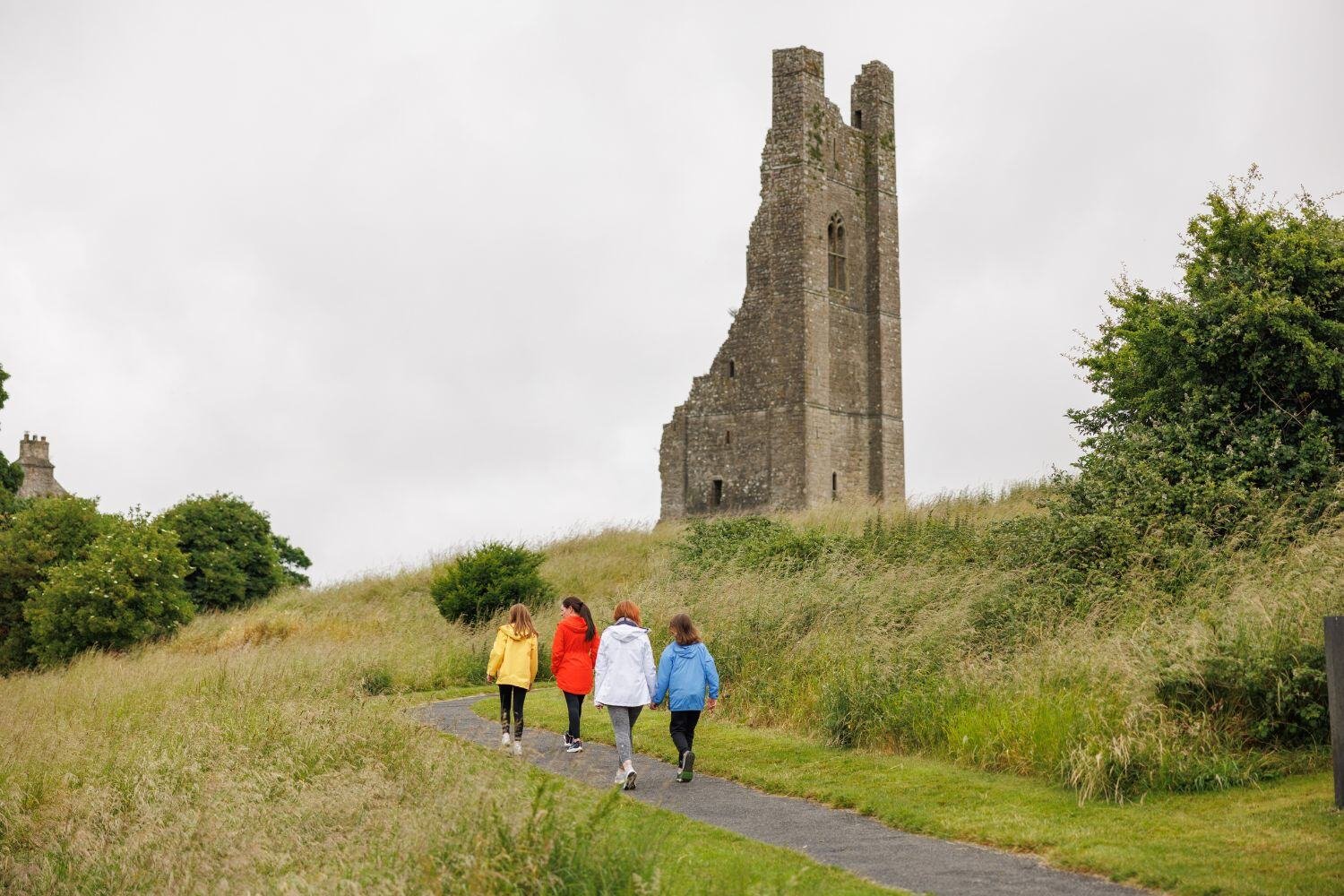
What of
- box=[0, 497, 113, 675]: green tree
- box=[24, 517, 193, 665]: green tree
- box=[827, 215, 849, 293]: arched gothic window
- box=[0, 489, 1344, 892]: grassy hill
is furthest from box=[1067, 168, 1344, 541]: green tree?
box=[827, 215, 849, 293]: arched gothic window

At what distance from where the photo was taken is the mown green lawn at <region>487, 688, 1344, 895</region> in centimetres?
730

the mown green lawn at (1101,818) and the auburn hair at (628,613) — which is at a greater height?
the auburn hair at (628,613)

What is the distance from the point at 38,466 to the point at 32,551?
3183 centimetres

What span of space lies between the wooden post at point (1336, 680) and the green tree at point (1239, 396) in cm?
557

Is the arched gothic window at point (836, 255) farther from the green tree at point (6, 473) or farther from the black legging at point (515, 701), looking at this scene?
the black legging at point (515, 701)

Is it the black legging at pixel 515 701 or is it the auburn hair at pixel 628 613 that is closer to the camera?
the auburn hair at pixel 628 613

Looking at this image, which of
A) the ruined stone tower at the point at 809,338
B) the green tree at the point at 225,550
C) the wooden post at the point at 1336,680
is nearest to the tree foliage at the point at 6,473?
the green tree at the point at 225,550

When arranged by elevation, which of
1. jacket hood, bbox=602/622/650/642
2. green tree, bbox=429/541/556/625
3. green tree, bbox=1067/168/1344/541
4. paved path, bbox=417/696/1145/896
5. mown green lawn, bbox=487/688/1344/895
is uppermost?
green tree, bbox=1067/168/1344/541

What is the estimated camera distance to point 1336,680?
841 centimetres

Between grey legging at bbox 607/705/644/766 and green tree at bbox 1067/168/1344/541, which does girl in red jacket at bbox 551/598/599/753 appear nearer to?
grey legging at bbox 607/705/644/766

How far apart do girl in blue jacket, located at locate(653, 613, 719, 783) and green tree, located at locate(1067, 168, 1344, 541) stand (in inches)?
242

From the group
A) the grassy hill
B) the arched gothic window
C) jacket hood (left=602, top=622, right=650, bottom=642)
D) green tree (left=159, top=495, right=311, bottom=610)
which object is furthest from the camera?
the arched gothic window

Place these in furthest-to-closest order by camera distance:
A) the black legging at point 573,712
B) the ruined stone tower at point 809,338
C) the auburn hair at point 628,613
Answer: the ruined stone tower at point 809,338 → the black legging at point 573,712 → the auburn hair at point 628,613

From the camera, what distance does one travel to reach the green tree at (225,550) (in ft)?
95.1
